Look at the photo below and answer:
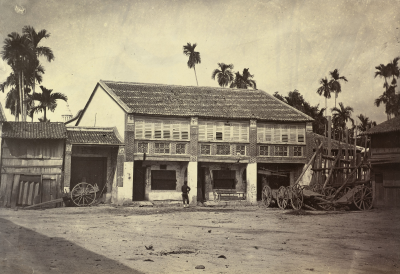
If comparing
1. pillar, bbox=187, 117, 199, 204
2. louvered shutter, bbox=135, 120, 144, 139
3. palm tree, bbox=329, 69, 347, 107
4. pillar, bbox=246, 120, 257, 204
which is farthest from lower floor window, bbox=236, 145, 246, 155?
palm tree, bbox=329, 69, 347, 107

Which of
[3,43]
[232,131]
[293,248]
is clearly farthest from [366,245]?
[232,131]

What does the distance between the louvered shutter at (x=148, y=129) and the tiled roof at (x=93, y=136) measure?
63.7 inches

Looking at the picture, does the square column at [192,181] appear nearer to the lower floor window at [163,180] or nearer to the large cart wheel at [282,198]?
the lower floor window at [163,180]

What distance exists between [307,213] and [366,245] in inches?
332

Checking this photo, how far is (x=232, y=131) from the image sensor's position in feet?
92.7

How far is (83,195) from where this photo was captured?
2394 centimetres

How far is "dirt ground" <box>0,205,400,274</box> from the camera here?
934 centimetres

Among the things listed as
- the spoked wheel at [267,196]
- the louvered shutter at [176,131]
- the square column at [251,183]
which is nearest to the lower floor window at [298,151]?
the square column at [251,183]

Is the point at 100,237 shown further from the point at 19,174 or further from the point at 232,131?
the point at 232,131

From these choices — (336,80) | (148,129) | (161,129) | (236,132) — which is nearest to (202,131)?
(236,132)

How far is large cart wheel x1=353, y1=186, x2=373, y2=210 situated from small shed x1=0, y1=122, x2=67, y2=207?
1504 cm

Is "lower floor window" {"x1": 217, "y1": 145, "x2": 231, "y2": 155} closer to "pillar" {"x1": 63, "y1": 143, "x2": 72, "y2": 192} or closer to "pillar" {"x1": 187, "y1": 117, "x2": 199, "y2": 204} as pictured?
"pillar" {"x1": 187, "y1": 117, "x2": 199, "y2": 204}

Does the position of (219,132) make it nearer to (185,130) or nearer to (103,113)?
(185,130)

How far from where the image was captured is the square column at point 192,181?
27053mm
